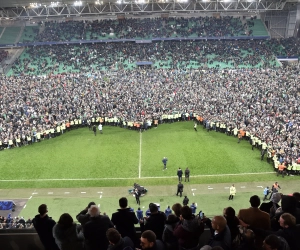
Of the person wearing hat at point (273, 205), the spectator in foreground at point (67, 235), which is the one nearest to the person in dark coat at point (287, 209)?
the person wearing hat at point (273, 205)

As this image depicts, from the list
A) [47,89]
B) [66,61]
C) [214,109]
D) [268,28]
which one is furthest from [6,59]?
[268,28]

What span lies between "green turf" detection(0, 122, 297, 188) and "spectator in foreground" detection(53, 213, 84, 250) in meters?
15.1

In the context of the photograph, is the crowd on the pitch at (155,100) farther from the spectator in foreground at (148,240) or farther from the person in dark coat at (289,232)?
the spectator in foreground at (148,240)

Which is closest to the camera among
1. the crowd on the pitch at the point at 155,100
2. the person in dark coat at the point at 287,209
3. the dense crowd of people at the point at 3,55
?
the person in dark coat at the point at 287,209

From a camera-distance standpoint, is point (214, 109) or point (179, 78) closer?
point (214, 109)

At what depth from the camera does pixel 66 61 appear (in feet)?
149

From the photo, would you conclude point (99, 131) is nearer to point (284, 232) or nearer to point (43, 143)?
point (43, 143)

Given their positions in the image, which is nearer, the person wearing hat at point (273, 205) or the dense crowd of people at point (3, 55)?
the person wearing hat at point (273, 205)

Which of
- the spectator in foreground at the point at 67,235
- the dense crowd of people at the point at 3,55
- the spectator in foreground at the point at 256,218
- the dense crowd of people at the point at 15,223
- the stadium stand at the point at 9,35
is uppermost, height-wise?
the stadium stand at the point at 9,35

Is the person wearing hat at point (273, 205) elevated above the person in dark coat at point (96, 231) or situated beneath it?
elevated above

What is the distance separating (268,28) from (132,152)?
119 ft

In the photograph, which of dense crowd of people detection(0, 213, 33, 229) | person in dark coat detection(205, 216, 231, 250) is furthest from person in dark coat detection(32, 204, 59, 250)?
dense crowd of people detection(0, 213, 33, 229)

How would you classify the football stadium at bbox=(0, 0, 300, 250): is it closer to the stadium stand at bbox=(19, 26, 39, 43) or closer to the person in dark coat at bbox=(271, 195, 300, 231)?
the person in dark coat at bbox=(271, 195, 300, 231)

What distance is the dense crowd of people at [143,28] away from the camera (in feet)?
162
